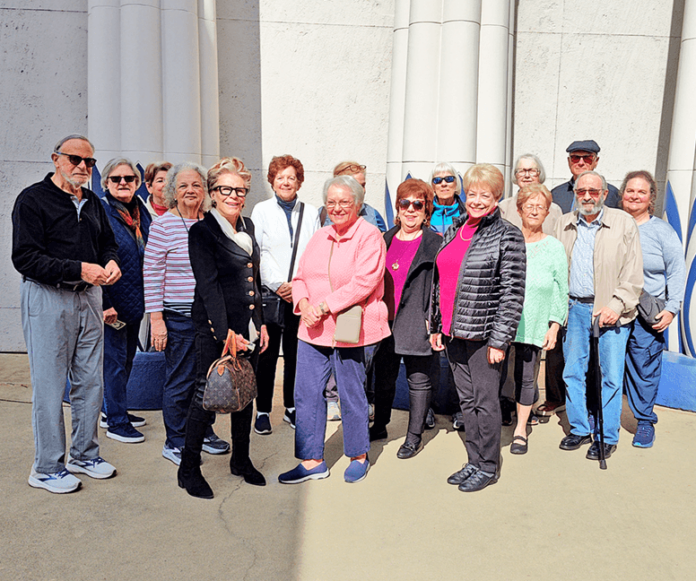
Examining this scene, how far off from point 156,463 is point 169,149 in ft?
10.1

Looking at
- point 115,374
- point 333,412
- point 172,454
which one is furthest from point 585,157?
point 115,374

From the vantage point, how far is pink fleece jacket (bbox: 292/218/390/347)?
12.0 ft

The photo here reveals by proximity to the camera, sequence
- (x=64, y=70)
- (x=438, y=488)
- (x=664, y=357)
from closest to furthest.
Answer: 1. (x=438, y=488)
2. (x=664, y=357)
3. (x=64, y=70)

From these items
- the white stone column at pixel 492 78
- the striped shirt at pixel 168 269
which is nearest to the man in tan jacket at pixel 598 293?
the white stone column at pixel 492 78

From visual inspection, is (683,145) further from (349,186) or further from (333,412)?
(333,412)

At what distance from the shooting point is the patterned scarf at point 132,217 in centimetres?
434

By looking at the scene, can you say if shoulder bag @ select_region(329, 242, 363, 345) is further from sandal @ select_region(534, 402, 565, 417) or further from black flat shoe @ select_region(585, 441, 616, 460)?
sandal @ select_region(534, 402, 565, 417)

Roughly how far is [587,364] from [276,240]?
87.7 inches

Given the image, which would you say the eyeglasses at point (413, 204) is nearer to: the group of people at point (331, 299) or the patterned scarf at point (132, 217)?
the group of people at point (331, 299)

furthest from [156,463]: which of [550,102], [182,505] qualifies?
[550,102]

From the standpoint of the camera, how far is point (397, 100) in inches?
243

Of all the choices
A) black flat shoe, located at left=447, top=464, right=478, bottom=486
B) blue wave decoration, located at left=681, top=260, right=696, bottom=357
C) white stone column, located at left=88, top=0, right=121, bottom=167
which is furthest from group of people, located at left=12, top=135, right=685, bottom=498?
white stone column, located at left=88, top=0, right=121, bottom=167

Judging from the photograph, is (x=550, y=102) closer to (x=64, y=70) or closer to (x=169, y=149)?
(x=169, y=149)

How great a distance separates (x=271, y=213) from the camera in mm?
4523
